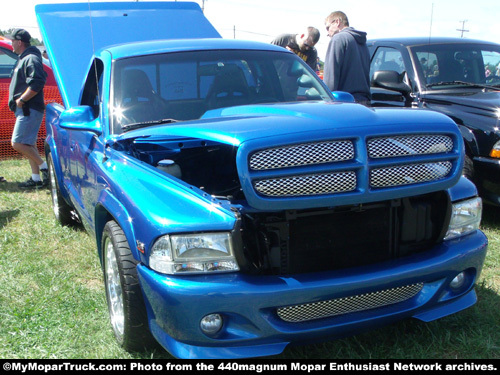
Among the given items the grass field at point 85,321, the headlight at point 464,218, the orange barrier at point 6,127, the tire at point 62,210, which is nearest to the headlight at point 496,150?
the grass field at point 85,321

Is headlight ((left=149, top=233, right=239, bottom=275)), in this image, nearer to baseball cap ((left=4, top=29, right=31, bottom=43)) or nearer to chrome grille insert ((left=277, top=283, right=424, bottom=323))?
chrome grille insert ((left=277, top=283, right=424, bottom=323))

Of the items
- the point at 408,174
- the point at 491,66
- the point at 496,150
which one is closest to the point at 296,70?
the point at 408,174

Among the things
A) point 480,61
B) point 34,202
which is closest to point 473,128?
point 480,61

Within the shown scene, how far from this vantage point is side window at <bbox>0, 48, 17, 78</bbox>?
9734mm

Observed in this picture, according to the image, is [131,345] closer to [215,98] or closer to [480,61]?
[215,98]

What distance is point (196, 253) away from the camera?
2.37 metres

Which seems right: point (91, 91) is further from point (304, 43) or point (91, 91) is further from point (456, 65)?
point (304, 43)

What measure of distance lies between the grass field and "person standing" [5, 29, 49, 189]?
2.70 meters

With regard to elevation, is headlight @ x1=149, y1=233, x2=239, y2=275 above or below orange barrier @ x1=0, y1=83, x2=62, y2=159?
above

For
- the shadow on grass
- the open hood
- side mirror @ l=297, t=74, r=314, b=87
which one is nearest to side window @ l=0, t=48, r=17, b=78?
the open hood

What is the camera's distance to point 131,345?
9.02ft

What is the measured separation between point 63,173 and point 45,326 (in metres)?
A: 2.00

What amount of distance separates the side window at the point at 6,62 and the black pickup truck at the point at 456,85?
6.76m

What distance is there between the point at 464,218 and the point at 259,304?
4.31ft
